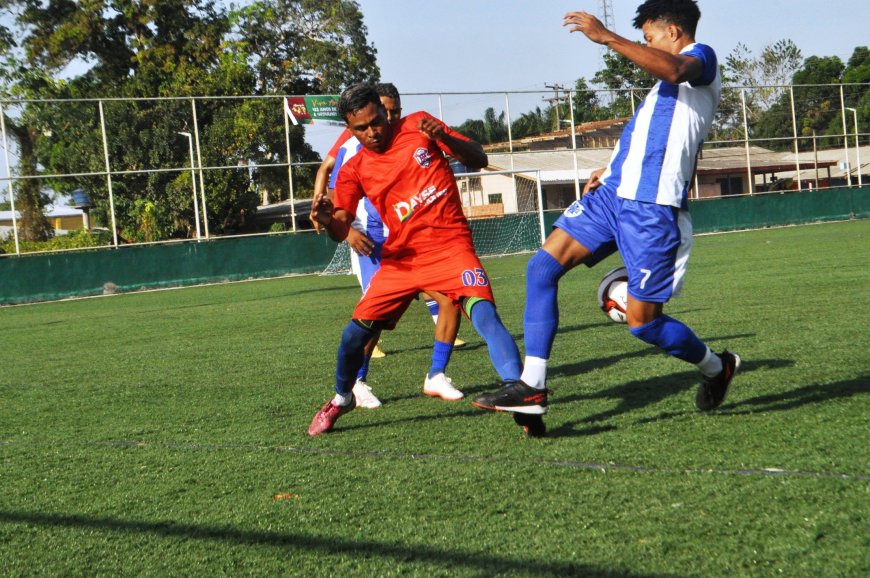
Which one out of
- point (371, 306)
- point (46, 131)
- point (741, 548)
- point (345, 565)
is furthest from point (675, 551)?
point (46, 131)

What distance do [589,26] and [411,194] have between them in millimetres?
1383

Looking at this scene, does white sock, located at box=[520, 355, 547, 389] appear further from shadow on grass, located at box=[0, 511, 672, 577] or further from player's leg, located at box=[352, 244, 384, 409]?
shadow on grass, located at box=[0, 511, 672, 577]

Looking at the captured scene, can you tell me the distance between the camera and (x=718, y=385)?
188 inches

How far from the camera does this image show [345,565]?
119 inches

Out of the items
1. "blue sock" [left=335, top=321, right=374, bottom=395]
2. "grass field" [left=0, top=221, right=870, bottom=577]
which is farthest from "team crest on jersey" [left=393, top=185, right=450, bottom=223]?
"grass field" [left=0, top=221, right=870, bottom=577]

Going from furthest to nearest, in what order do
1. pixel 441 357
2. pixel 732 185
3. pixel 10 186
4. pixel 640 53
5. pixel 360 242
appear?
pixel 732 185 → pixel 10 186 → pixel 441 357 → pixel 360 242 → pixel 640 53

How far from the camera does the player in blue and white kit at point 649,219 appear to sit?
14.6 ft

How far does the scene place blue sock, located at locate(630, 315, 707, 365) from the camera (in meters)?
4.57

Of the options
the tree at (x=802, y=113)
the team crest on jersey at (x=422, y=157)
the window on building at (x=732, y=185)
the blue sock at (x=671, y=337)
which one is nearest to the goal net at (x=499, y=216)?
the window on building at (x=732, y=185)

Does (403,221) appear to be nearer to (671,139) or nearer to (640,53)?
(671,139)

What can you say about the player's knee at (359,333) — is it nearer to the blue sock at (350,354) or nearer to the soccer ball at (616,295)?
the blue sock at (350,354)

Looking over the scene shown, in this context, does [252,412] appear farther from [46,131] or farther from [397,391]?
[46,131]

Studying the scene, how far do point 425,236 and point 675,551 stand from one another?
251cm

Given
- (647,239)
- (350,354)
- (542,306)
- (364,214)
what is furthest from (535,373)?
(364,214)
